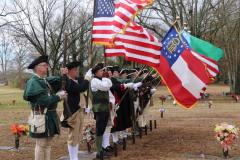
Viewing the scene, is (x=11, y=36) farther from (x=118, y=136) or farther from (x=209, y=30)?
(x=118, y=136)

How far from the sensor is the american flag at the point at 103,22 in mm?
10432

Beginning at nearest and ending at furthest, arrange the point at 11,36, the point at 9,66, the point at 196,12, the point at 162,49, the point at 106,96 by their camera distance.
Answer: the point at 106,96
the point at 162,49
the point at 196,12
the point at 11,36
the point at 9,66

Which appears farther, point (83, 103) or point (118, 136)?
point (118, 136)

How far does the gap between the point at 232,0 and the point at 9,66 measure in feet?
240

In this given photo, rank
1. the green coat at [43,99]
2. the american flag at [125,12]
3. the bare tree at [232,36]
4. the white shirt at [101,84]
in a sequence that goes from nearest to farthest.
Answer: the green coat at [43,99] < the white shirt at [101,84] < the american flag at [125,12] < the bare tree at [232,36]

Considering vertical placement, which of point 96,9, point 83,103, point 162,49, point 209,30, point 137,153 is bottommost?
point 137,153

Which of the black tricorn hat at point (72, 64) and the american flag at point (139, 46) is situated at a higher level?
the american flag at point (139, 46)

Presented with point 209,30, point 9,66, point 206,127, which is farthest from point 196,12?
point 9,66

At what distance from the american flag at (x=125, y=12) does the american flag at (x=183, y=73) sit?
1.29 metres

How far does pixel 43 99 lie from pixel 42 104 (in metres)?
0.09

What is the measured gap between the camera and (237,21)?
3869 cm

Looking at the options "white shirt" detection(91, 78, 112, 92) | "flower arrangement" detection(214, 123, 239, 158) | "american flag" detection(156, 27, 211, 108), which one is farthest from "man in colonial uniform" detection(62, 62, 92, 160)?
"flower arrangement" detection(214, 123, 239, 158)

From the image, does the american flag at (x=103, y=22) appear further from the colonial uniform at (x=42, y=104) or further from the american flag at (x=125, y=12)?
the colonial uniform at (x=42, y=104)

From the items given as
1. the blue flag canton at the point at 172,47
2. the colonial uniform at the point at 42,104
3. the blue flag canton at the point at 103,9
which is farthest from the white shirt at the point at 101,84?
the blue flag canton at the point at 172,47
